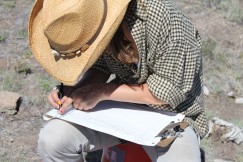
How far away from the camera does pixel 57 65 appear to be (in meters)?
2.16

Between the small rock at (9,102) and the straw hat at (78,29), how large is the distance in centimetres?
131

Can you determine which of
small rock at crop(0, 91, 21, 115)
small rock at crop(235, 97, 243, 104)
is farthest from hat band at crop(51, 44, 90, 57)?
small rock at crop(235, 97, 243, 104)

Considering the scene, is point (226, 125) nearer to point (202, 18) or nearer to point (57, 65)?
point (57, 65)

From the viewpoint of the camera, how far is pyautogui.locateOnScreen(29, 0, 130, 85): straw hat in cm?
200

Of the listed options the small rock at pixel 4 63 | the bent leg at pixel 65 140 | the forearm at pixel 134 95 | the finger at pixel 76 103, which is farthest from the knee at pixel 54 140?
the small rock at pixel 4 63

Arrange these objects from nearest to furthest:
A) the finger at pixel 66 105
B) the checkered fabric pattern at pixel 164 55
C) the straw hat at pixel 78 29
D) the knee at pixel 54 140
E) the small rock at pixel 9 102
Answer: the straw hat at pixel 78 29, the checkered fabric pattern at pixel 164 55, the knee at pixel 54 140, the finger at pixel 66 105, the small rock at pixel 9 102

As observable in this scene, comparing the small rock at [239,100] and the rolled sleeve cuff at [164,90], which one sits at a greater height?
the rolled sleeve cuff at [164,90]

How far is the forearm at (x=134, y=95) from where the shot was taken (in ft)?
7.55

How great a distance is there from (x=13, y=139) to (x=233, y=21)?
2.69 meters

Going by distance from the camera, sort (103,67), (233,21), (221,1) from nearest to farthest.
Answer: (103,67)
(233,21)
(221,1)

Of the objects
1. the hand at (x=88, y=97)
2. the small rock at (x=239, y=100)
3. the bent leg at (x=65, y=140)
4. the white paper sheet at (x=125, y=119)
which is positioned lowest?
the small rock at (x=239, y=100)

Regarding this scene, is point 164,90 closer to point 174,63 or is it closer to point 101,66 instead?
point 174,63

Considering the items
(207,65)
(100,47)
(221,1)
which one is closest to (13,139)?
(100,47)

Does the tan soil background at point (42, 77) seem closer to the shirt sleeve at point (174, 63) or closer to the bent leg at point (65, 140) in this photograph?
the bent leg at point (65, 140)
